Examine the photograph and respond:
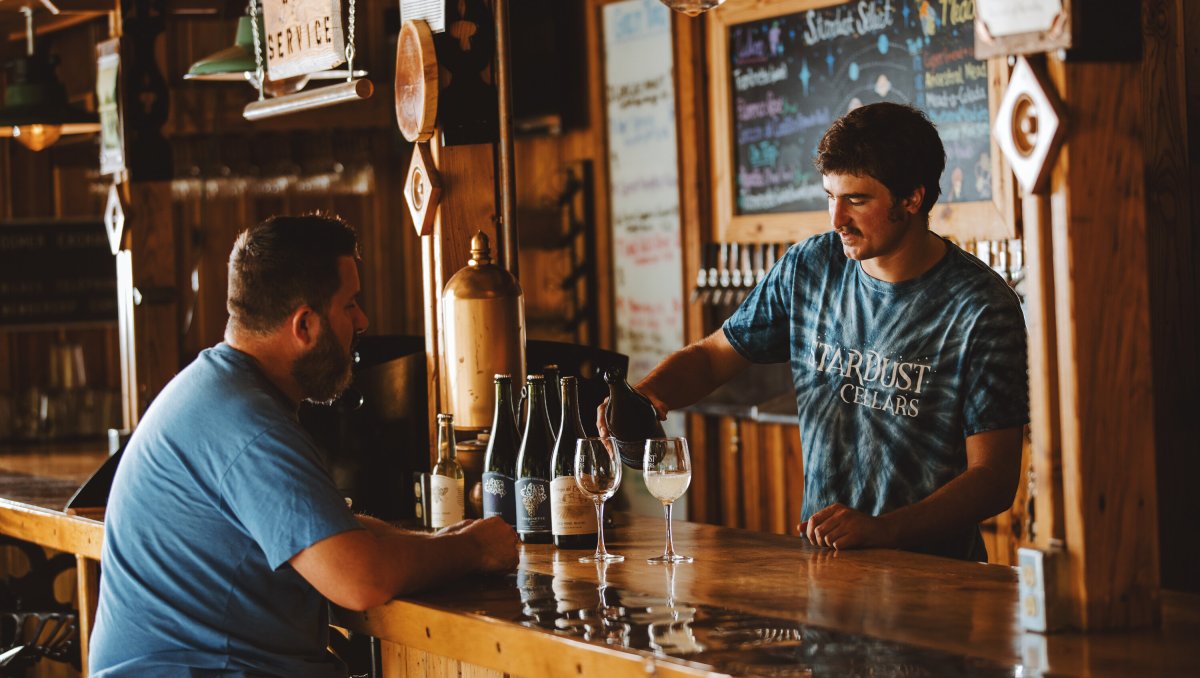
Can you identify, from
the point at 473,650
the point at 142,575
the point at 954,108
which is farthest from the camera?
the point at 954,108

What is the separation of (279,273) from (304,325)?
101 millimetres

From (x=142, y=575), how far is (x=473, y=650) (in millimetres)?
593

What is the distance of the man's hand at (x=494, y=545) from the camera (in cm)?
257

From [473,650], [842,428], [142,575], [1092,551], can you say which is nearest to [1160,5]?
[842,428]

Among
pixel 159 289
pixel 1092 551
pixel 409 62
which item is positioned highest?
pixel 409 62

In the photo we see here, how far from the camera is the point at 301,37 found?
3588 millimetres

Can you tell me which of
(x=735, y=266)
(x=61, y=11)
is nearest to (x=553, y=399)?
(x=735, y=266)

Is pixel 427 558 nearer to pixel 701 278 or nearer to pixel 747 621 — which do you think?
pixel 747 621

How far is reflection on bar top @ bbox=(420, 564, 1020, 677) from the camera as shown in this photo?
1.87 meters

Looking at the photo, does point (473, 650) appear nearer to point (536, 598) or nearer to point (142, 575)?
point (536, 598)

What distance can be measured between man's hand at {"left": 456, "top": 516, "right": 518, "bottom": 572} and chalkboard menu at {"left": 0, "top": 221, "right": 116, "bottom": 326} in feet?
14.2

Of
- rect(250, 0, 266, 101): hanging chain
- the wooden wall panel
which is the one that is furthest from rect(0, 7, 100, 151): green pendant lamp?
the wooden wall panel

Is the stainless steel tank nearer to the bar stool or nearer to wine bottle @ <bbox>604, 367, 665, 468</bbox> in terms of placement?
wine bottle @ <bbox>604, 367, 665, 468</bbox>

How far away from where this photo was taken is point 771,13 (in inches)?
230
